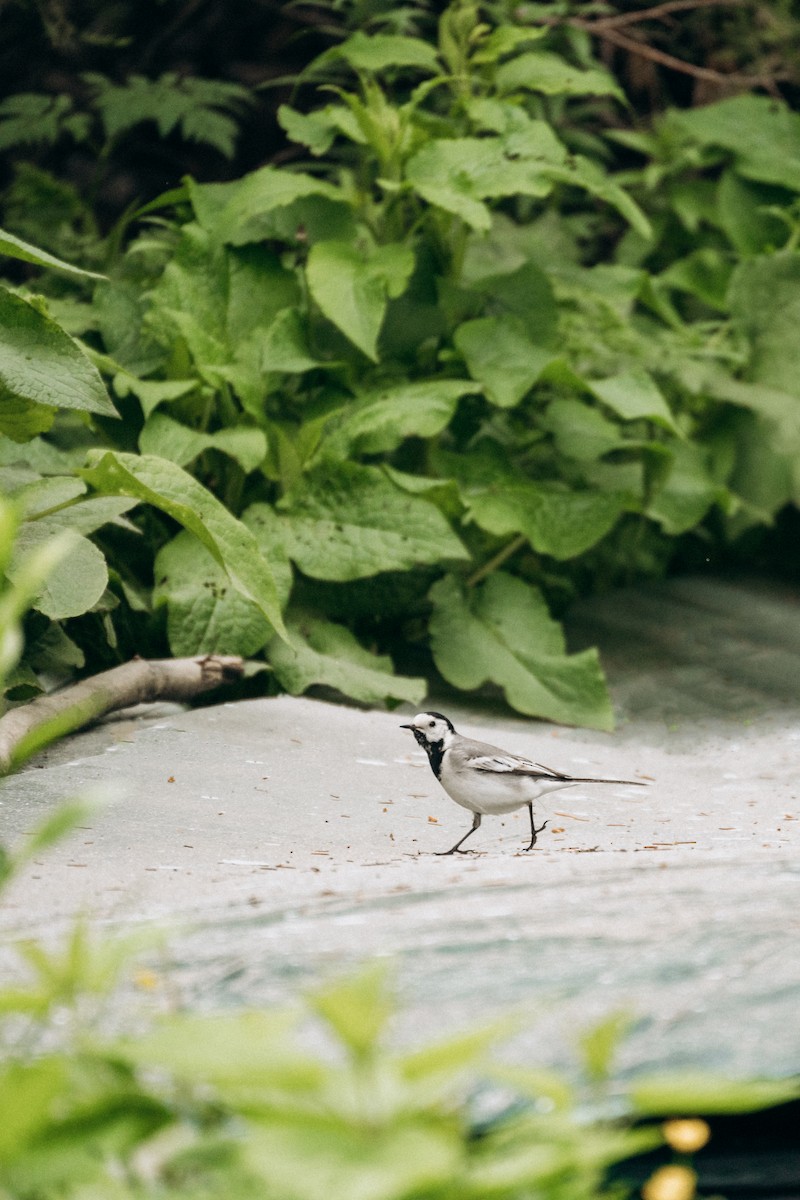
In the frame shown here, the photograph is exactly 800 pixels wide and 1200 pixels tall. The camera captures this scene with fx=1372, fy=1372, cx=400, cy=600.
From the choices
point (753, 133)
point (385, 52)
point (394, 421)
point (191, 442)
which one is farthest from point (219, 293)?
point (753, 133)

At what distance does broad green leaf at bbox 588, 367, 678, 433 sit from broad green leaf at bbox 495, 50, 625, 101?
928 mm

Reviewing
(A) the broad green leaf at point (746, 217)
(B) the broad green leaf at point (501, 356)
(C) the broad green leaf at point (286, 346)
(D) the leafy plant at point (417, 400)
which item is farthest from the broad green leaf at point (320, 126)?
(A) the broad green leaf at point (746, 217)

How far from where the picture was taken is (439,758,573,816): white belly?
2.64m

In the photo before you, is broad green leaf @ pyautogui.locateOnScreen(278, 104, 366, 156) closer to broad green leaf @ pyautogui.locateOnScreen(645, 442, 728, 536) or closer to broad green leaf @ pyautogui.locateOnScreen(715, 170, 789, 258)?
broad green leaf @ pyautogui.locateOnScreen(645, 442, 728, 536)

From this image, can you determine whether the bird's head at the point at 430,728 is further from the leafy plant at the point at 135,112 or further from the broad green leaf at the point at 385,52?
the leafy plant at the point at 135,112

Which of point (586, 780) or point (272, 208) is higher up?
point (272, 208)

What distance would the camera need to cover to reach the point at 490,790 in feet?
8.66

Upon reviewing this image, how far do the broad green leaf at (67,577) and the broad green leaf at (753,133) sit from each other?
3924mm

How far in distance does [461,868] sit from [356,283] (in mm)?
2327

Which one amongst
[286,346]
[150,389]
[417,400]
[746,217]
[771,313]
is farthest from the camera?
[746,217]

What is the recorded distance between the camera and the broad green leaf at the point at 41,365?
114 inches

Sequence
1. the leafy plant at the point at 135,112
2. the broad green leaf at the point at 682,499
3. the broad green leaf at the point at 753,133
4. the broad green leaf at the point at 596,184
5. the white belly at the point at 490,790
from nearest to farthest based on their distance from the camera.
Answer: the white belly at the point at 490,790
the broad green leaf at the point at 596,184
the broad green leaf at the point at 682,499
the leafy plant at the point at 135,112
the broad green leaf at the point at 753,133

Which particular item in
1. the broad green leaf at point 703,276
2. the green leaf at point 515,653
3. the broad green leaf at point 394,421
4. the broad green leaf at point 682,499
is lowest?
the green leaf at point 515,653

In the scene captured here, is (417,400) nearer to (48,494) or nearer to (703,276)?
(48,494)
